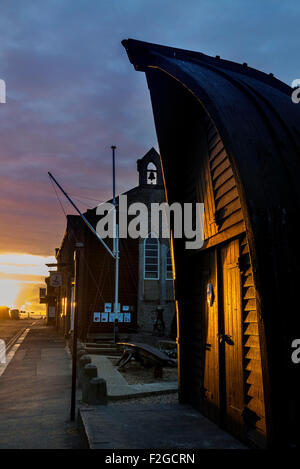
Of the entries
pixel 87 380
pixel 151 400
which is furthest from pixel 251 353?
pixel 151 400

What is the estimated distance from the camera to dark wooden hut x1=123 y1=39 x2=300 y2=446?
137 inches

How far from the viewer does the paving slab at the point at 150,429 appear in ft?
15.0

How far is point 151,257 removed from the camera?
957 inches

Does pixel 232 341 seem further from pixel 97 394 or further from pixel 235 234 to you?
pixel 97 394

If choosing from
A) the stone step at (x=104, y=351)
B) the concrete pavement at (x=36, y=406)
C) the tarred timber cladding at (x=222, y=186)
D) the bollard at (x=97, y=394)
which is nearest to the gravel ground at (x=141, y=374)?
the concrete pavement at (x=36, y=406)

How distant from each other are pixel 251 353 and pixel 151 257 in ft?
64.6

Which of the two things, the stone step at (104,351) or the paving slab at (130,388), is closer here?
the paving slab at (130,388)

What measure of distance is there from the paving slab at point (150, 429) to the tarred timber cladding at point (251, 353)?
0.46 m

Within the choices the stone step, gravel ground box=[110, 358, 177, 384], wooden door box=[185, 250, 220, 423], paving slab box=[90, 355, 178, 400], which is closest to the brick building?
the stone step

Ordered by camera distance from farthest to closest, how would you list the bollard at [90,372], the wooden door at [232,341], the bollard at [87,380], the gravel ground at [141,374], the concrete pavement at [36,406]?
1. the gravel ground at [141,374]
2. the bollard at [90,372]
3. the bollard at [87,380]
4. the concrete pavement at [36,406]
5. the wooden door at [232,341]

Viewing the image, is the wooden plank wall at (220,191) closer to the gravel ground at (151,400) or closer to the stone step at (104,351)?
the gravel ground at (151,400)

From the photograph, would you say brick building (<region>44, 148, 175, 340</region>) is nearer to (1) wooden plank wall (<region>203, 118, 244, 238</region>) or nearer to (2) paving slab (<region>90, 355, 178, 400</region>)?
(2) paving slab (<region>90, 355, 178, 400</region>)

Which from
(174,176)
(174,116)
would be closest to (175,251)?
(174,176)
